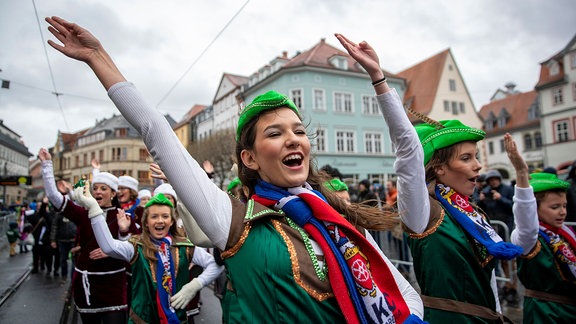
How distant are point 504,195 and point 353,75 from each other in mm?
27405

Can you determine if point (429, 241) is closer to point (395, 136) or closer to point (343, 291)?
point (395, 136)

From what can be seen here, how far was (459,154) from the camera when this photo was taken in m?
2.51

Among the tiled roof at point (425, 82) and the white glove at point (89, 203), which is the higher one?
the tiled roof at point (425, 82)

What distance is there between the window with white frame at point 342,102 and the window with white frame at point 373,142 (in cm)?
297

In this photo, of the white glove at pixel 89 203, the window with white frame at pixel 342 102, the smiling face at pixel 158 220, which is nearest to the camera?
the white glove at pixel 89 203

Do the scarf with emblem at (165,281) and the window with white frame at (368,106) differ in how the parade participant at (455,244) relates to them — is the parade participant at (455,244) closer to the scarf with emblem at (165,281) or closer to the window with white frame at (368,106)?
the scarf with emblem at (165,281)

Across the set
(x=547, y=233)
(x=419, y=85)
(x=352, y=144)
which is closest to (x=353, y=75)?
(x=352, y=144)

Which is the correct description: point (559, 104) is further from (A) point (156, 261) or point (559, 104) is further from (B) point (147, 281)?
(B) point (147, 281)

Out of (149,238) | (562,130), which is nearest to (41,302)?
(149,238)

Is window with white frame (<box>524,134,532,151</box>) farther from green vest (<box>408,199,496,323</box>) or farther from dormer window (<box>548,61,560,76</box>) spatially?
green vest (<box>408,199,496,323</box>)

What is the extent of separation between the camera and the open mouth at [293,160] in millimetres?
1646

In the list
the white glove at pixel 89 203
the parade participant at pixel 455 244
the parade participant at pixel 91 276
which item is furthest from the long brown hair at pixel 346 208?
the parade participant at pixel 91 276

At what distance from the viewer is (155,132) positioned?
1.39 metres

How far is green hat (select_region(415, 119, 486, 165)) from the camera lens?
8.18 ft
